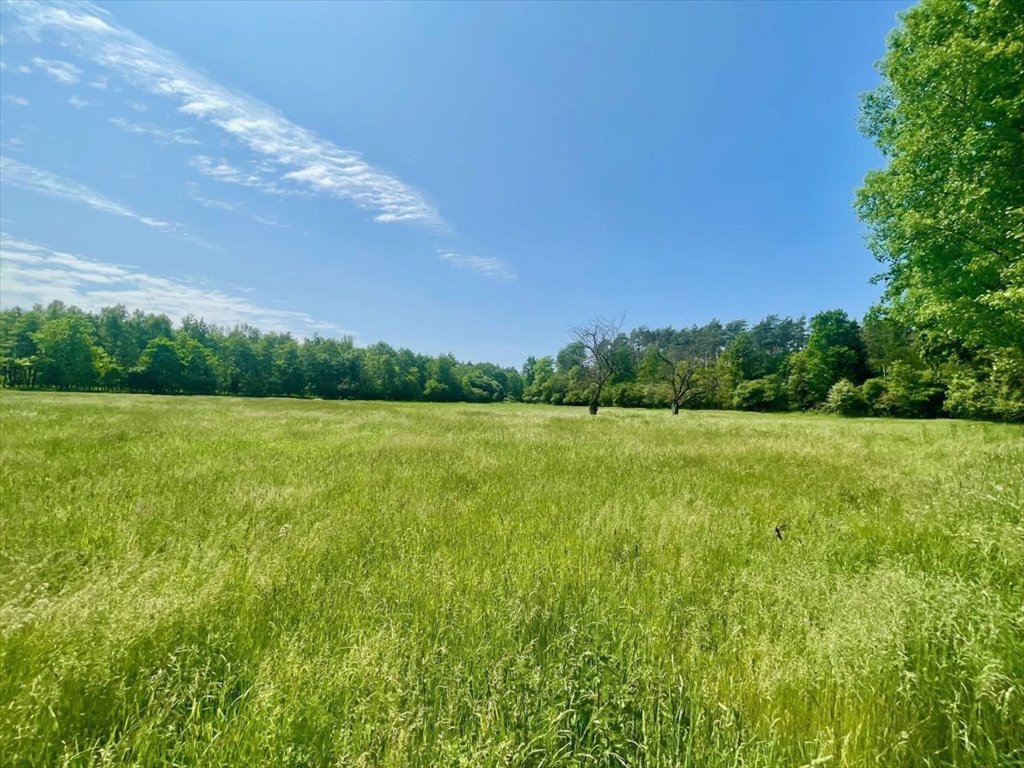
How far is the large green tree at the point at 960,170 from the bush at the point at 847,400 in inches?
1863

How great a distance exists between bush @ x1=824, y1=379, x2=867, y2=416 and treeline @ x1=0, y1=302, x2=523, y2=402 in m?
74.1

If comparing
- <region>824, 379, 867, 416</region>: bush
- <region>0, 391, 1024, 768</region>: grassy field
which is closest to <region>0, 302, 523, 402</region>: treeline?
<region>824, 379, 867, 416</region>: bush

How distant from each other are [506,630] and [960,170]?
16.1 metres

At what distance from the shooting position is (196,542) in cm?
432

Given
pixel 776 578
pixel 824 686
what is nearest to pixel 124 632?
pixel 824 686

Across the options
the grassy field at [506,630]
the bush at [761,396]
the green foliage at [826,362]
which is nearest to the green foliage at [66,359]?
the grassy field at [506,630]

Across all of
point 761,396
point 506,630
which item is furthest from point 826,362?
point 506,630

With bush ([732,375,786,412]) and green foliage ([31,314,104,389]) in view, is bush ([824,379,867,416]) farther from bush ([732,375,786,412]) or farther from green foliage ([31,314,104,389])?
green foliage ([31,314,104,389])

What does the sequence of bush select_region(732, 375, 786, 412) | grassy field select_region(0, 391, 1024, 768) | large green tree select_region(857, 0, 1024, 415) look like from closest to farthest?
grassy field select_region(0, 391, 1024, 768) < large green tree select_region(857, 0, 1024, 415) < bush select_region(732, 375, 786, 412)

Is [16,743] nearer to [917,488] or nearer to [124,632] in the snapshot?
[124,632]

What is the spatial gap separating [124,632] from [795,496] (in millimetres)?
8833

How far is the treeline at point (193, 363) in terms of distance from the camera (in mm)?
66188

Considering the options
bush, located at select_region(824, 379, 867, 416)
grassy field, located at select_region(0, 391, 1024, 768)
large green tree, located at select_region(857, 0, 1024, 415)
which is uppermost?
large green tree, located at select_region(857, 0, 1024, 415)

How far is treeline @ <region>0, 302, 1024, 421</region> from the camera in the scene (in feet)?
155
